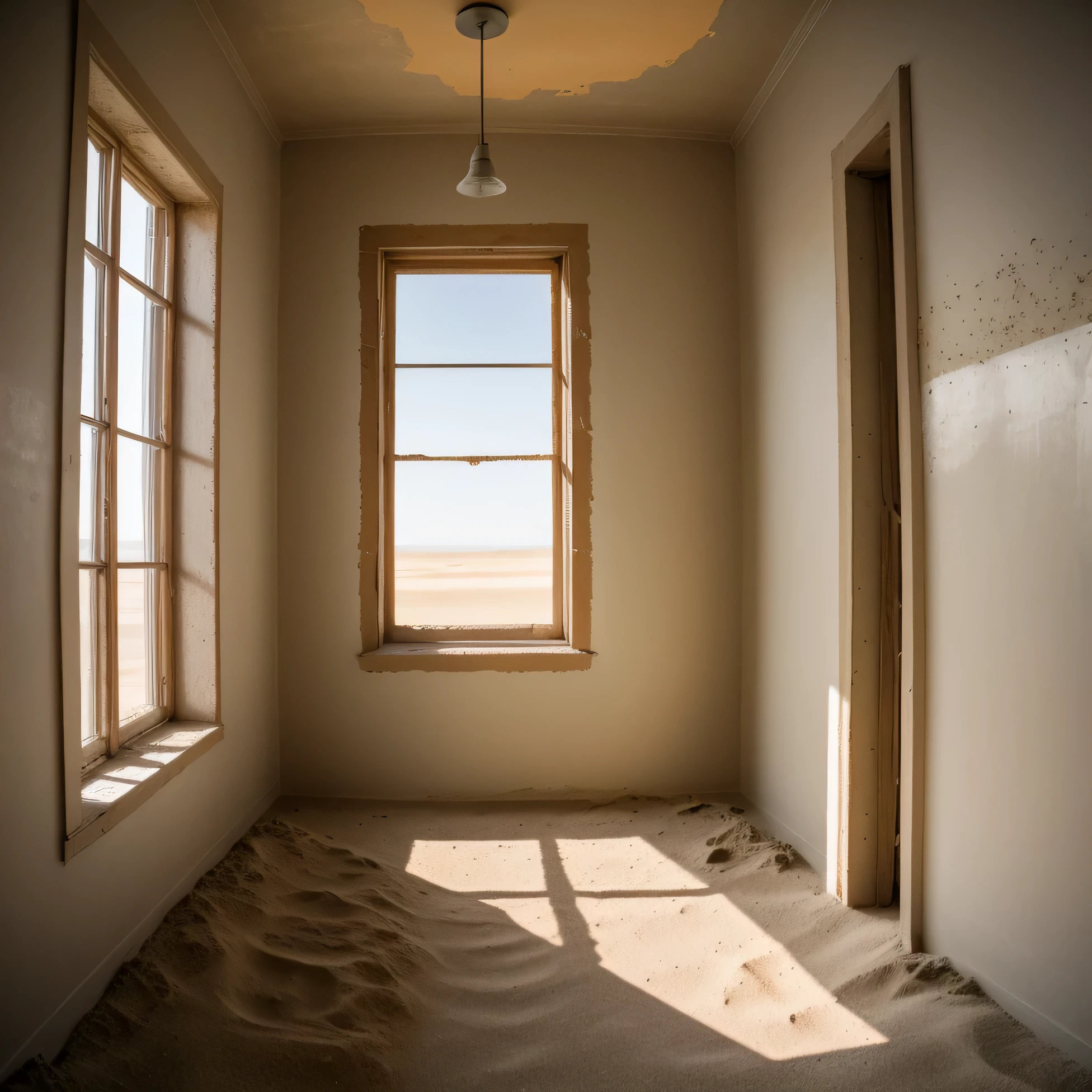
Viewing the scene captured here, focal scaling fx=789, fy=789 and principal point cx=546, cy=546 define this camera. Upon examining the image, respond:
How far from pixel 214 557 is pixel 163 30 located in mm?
1673

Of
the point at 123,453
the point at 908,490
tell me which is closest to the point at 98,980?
the point at 123,453

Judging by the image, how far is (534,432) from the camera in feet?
12.5

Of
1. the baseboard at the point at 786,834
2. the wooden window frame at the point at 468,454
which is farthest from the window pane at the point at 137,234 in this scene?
the baseboard at the point at 786,834

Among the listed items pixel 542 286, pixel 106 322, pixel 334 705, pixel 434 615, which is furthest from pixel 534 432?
pixel 106 322

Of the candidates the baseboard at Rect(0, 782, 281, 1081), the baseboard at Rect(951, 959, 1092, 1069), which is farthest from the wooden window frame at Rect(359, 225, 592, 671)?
the baseboard at Rect(951, 959, 1092, 1069)

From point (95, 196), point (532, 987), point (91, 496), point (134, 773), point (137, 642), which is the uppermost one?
point (95, 196)

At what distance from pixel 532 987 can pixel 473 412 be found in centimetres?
250

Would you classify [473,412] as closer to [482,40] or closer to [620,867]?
[482,40]

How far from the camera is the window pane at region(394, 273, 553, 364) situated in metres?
3.79

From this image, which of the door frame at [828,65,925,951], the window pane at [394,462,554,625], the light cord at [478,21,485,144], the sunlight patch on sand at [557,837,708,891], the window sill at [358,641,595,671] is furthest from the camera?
the window pane at [394,462,554,625]

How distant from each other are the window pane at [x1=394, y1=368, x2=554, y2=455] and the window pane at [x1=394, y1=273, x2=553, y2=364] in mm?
74

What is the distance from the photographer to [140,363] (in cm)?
266

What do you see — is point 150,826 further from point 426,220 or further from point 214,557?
point 426,220

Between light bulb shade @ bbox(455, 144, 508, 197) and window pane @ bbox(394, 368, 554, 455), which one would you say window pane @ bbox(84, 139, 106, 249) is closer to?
light bulb shade @ bbox(455, 144, 508, 197)
